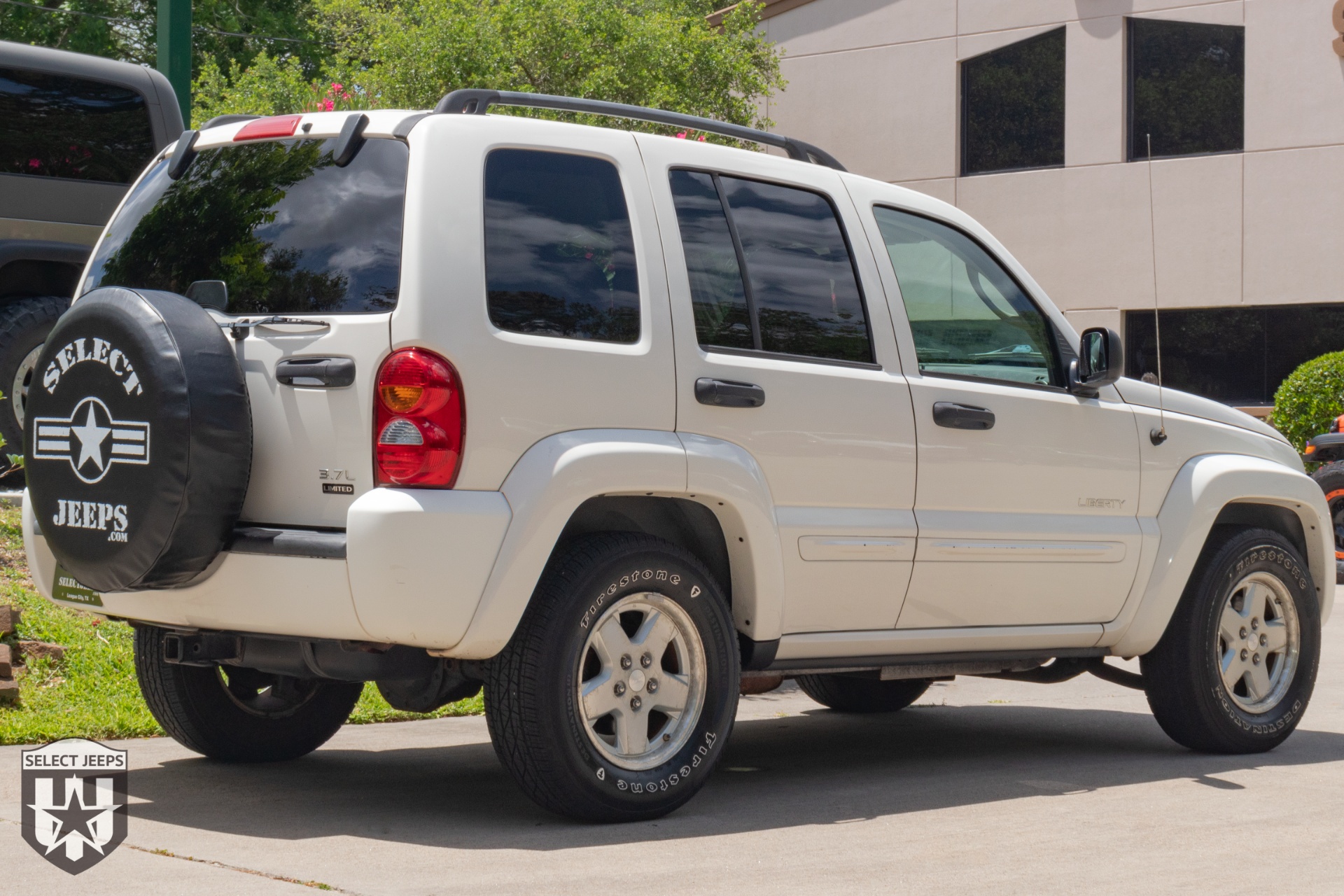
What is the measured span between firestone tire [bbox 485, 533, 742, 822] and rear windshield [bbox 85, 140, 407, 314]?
100cm

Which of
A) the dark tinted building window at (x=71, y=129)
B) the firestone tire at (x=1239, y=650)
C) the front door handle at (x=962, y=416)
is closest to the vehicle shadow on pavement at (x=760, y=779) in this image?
the firestone tire at (x=1239, y=650)

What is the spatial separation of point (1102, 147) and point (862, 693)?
48.7ft

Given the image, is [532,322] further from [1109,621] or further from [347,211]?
[1109,621]

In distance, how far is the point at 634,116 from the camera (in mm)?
5449

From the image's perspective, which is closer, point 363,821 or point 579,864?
point 579,864

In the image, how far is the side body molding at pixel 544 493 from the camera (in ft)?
15.1

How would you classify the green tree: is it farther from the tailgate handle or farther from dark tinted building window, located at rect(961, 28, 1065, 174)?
the tailgate handle

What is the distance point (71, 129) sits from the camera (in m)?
9.67

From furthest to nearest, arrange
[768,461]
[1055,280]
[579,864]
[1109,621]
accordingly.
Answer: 1. [1055,280]
2. [1109,621]
3. [768,461]
4. [579,864]

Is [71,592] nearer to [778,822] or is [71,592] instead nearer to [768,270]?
[778,822]

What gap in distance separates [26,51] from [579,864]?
6.93m

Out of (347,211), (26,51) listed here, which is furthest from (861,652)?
(26,51)

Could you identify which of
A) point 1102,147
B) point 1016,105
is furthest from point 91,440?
point 1016,105

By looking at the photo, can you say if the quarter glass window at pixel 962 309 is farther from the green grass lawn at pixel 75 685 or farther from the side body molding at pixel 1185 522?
the green grass lawn at pixel 75 685
